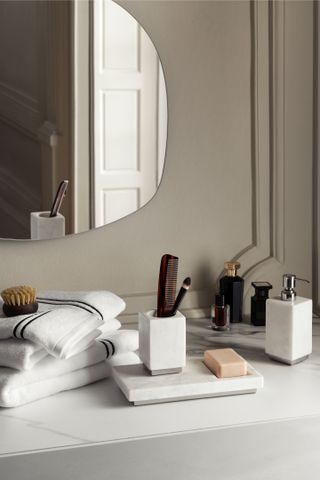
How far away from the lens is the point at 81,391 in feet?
4.67

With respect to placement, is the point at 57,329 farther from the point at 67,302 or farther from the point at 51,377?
the point at 67,302

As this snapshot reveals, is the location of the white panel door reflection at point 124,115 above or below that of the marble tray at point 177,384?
above

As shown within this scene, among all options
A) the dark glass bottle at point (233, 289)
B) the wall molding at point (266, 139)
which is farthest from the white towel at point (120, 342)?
the wall molding at point (266, 139)

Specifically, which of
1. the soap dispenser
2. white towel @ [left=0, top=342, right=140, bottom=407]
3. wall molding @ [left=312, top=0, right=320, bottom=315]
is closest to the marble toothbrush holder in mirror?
white towel @ [left=0, top=342, right=140, bottom=407]

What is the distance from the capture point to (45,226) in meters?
1.78

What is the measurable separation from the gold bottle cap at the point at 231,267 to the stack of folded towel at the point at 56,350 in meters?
0.41

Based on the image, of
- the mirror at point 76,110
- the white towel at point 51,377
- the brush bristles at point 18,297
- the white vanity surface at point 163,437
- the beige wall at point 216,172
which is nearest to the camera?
the white vanity surface at point 163,437

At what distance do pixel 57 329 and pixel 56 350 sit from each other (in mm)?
53

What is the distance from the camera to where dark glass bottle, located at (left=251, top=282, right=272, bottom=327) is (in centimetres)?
185

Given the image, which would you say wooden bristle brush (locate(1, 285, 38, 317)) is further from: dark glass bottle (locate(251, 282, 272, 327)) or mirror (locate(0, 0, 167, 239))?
dark glass bottle (locate(251, 282, 272, 327))

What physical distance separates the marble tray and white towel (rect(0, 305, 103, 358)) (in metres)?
0.10

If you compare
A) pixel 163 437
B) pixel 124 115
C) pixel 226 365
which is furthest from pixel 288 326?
pixel 124 115

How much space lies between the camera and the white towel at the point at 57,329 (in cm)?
133

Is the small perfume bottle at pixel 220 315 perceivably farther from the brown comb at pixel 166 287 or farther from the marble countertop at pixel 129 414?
the brown comb at pixel 166 287
